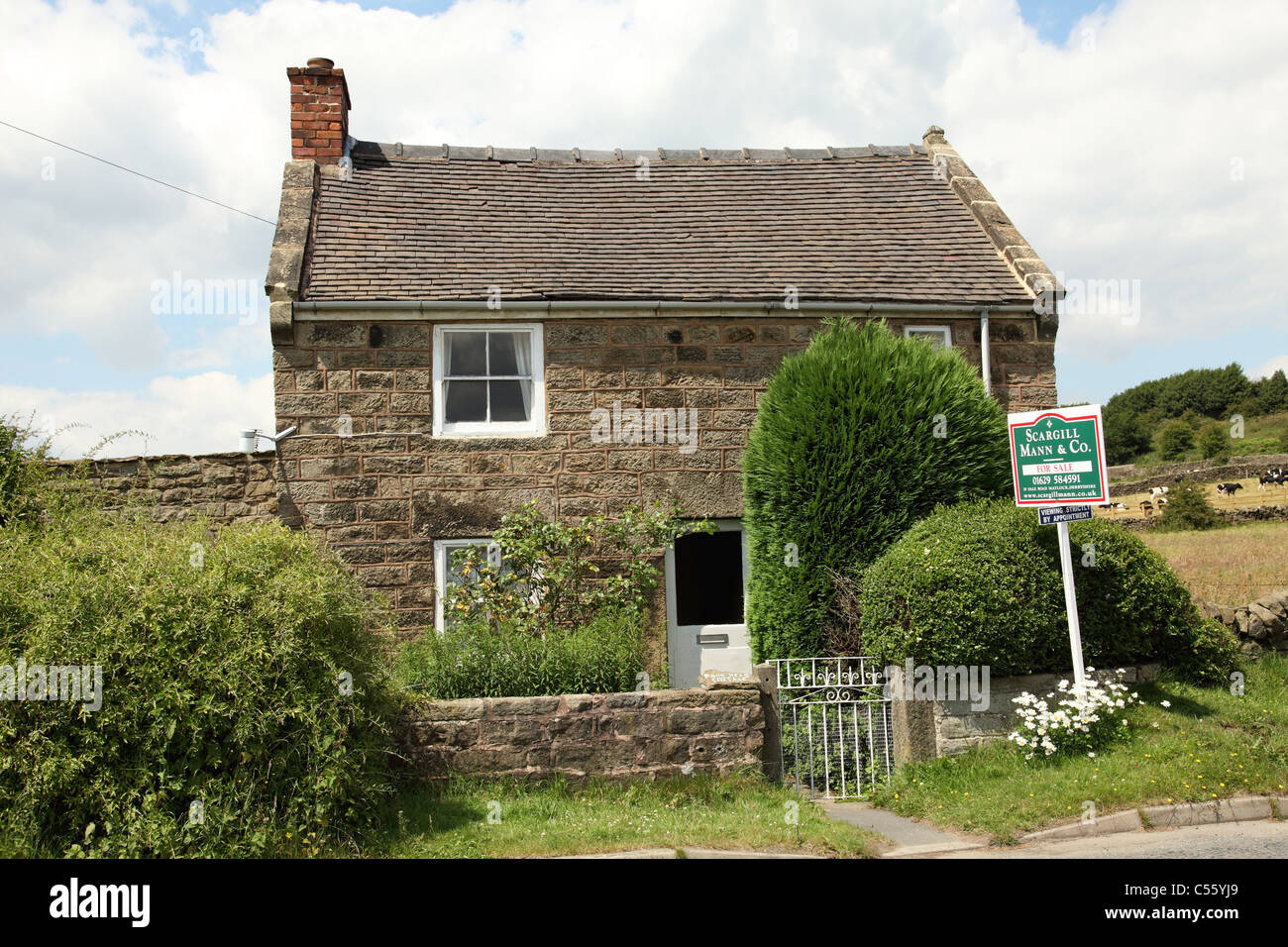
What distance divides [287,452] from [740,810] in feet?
22.7

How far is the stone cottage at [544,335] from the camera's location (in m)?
11.0

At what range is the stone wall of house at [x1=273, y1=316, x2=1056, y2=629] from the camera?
1094cm

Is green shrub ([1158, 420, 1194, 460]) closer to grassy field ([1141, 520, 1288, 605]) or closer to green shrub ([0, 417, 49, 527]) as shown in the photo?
grassy field ([1141, 520, 1288, 605])

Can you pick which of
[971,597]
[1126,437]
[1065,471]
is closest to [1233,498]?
[1065,471]

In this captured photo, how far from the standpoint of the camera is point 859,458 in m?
9.50

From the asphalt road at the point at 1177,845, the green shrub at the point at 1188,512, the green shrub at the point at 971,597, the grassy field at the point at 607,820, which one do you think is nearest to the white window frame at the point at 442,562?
the grassy field at the point at 607,820

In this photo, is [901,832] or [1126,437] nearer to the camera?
[901,832]

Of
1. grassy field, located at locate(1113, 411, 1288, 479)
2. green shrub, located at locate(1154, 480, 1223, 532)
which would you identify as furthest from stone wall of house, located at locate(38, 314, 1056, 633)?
grassy field, located at locate(1113, 411, 1288, 479)

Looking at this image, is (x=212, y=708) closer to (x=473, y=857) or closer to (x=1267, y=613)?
(x=473, y=857)

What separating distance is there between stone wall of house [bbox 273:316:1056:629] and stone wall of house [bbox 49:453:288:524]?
32 cm

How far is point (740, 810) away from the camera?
7.10m

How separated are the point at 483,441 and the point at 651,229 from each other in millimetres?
4191

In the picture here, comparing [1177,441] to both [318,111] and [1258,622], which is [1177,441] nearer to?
[1258,622]

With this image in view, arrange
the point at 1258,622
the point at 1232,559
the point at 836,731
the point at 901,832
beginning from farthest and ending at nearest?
the point at 1232,559, the point at 1258,622, the point at 836,731, the point at 901,832
